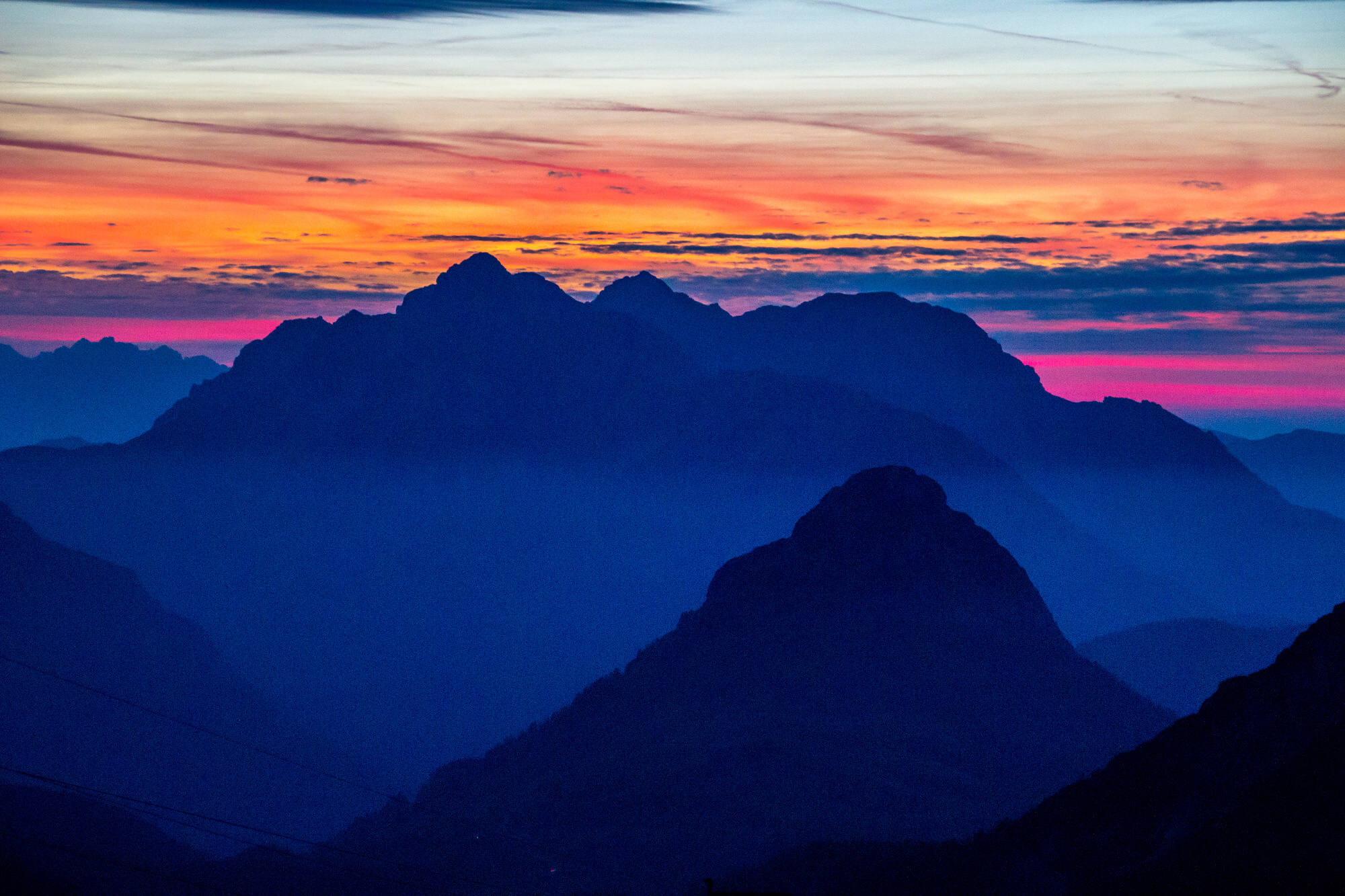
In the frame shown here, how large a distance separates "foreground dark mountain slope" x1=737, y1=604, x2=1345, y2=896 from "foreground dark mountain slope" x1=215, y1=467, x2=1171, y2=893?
33450 millimetres

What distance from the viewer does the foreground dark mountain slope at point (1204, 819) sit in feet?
242

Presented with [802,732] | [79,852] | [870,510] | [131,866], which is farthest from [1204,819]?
[870,510]

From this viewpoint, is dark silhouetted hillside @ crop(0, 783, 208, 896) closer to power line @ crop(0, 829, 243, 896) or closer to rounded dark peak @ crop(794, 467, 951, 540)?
power line @ crop(0, 829, 243, 896)

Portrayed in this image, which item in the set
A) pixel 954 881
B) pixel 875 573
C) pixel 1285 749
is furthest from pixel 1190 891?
pixel 875 573

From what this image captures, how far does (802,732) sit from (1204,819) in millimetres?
80126

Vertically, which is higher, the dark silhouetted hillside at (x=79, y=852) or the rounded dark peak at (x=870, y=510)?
the rounded dark peak at (x=870, y=510)

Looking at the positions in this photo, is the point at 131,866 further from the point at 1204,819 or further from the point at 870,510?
the point at 870,510

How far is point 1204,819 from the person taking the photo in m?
83.3

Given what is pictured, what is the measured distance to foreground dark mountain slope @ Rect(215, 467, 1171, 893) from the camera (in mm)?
139875

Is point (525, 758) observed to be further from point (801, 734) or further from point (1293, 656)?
point (1293, 656)

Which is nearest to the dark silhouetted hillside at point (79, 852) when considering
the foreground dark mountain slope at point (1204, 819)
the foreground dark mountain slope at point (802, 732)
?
the foreground dark mountain slope at point (802, 732)

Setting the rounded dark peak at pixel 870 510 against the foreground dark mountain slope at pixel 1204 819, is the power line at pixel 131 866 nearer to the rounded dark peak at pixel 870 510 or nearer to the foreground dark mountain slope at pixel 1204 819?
the foreground dark mountain slope at pixel 1204 819

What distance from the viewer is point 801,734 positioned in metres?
160

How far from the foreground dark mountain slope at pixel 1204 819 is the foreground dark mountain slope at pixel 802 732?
33450 mm
